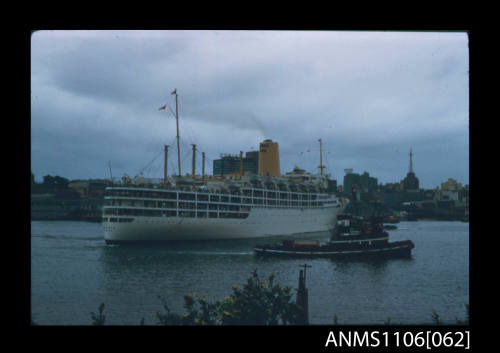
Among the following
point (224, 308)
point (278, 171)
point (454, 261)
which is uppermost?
point (278, 171)

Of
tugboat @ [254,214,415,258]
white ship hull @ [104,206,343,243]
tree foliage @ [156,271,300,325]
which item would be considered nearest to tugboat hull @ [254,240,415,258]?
tugboat @ [254,214,415,258]

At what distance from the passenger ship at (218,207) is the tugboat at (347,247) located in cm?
703

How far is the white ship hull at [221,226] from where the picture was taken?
21.9 meters

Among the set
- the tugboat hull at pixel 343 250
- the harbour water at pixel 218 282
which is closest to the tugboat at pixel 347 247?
the tugboat hull at pixel 343 250

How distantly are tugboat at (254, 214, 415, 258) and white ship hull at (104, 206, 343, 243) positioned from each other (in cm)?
666

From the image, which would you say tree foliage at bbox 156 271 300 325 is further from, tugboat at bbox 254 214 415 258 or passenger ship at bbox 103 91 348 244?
passenger ship at bbox 103 91 348 244

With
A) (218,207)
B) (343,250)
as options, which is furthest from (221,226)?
(343,250)

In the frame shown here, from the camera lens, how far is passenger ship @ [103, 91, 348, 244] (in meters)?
21.9

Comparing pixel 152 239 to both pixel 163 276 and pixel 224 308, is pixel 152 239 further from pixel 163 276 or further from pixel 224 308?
pixel 224 308
